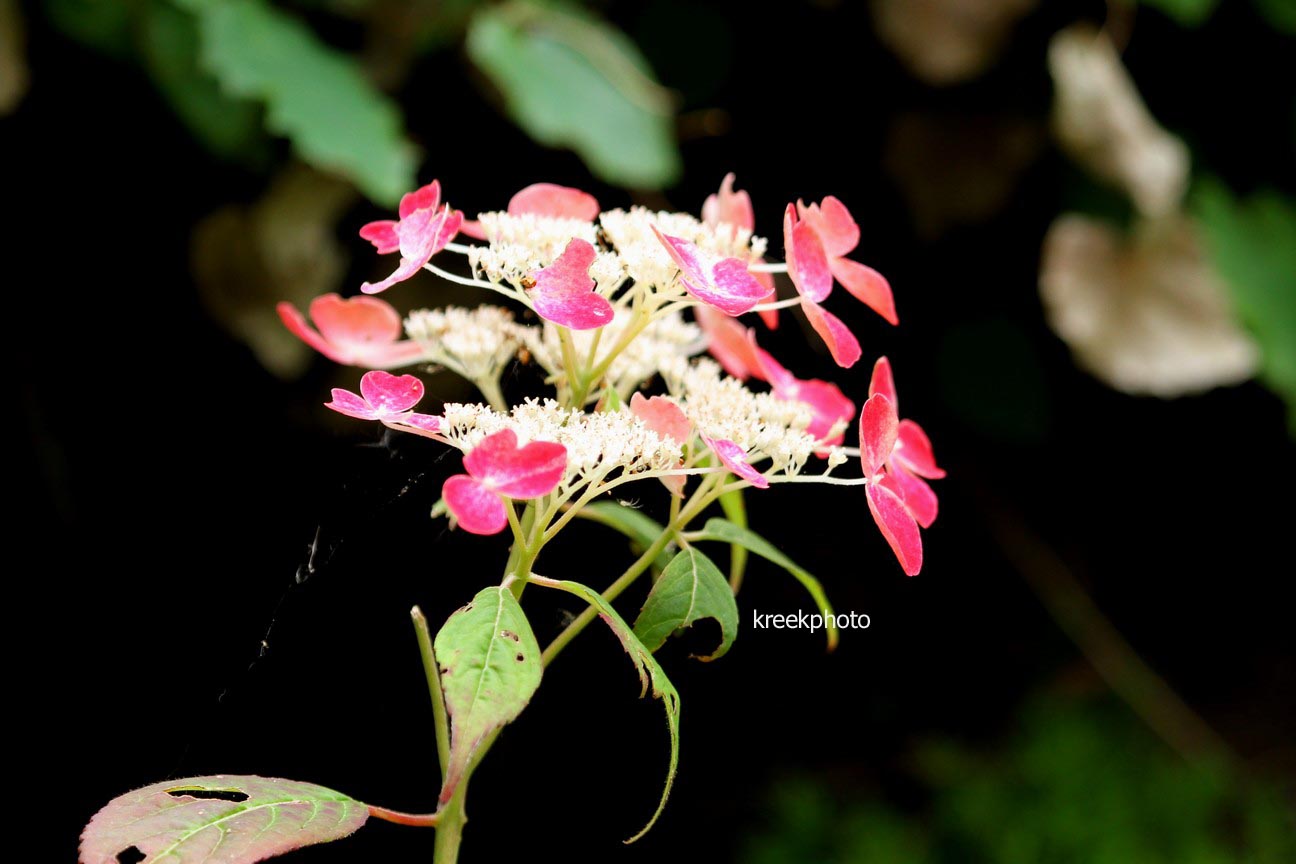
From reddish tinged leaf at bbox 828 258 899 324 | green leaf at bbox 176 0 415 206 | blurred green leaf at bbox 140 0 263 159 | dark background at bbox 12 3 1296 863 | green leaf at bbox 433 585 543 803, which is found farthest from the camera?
blurred green leaf at bbox 140 0 263 159

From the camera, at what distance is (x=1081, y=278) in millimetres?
1210

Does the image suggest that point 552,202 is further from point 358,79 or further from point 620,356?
point 358,79

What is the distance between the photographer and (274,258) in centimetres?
103

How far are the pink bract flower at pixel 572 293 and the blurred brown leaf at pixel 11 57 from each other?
0.85m

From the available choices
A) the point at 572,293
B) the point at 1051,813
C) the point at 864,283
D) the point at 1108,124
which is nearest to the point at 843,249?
the point at 864,283

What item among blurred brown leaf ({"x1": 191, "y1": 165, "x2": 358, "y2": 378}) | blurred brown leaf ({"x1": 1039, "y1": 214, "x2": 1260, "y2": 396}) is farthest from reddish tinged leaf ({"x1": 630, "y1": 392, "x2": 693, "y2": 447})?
blurred brown leaf ({"x1": 1039, "y1": 214, "x2": 1260, "y2": 396})

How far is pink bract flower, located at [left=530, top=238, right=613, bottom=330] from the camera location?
0.29 meters

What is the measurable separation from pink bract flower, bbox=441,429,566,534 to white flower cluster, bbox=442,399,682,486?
0.02 metres

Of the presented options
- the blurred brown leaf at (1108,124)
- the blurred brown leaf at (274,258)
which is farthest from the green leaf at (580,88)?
the blurred brown leaf at (1108,124)

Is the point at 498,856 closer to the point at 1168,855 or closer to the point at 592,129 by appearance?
the point at 592,129

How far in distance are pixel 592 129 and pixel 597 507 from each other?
0.66m

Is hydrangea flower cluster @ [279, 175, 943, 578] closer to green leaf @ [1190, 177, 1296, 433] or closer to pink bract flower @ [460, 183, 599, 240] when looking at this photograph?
pink bract flower @ [460, 183, 599, 240]

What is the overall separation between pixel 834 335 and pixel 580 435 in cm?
9

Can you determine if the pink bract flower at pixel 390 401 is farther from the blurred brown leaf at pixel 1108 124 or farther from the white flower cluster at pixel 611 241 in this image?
the blurred brown leaf at pixel 1108 124
